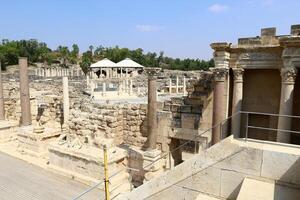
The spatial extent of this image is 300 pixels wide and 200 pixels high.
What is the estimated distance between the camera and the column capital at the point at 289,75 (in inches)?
325

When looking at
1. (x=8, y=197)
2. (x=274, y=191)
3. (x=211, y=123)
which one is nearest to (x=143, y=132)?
(x=211, y=123)

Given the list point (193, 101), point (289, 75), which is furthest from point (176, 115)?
point (289, 75)

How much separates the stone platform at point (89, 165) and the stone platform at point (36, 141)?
1.86 metres

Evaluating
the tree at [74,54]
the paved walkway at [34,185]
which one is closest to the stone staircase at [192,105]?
the paved walkway at [34,185]

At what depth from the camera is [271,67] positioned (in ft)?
29.7

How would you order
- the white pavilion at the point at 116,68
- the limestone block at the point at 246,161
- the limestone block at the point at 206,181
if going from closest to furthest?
1. the limestone block at the point at 246,161
2. the limestone block at the point at 206,181
3. the white pavilion at the point at 116,68

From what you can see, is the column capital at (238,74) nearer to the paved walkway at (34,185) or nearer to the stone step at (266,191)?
the stone step at (266,191)

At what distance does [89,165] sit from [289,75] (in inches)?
307

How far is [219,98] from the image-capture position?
970cm

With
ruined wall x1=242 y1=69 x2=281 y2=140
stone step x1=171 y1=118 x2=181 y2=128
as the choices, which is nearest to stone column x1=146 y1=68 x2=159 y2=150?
stone step x1=171 y1=118 x2=181 y2=128

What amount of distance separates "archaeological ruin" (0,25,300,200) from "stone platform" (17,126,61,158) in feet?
0.16

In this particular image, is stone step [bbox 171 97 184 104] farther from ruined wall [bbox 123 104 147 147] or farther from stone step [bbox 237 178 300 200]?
stone step [bbox 237 178 300 200]

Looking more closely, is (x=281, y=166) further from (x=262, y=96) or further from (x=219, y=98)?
(x=262, y=96)

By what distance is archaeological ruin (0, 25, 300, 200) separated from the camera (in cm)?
548
